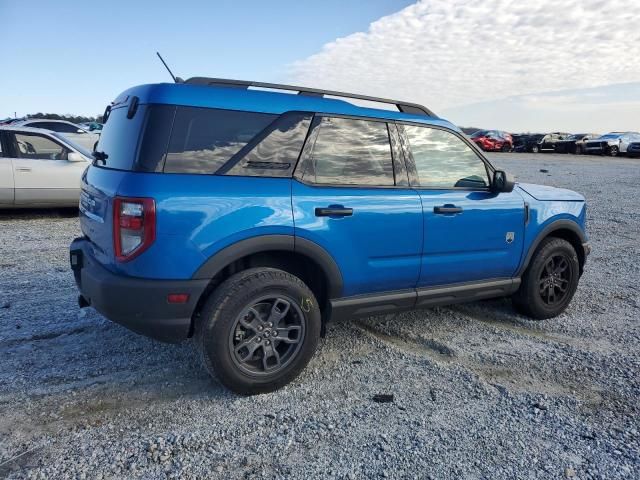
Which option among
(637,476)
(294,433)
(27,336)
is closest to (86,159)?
(27,336)

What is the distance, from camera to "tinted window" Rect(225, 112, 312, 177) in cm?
326

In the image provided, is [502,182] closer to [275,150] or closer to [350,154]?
[350,154]

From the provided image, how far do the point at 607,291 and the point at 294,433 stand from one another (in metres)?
4.44

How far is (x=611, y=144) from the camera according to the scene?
33.2 m

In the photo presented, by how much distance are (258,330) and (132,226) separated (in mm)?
1019

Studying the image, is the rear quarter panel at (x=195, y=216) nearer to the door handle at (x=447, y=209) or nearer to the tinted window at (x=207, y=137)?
the tinted window at (x=207, y=137)

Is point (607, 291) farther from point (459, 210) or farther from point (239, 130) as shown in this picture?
point (239, 130)

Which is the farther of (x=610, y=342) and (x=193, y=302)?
(x=610, y=342)

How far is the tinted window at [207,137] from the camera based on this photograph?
307cm

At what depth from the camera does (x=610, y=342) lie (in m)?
4.33

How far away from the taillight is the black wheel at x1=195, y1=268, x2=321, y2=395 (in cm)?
54

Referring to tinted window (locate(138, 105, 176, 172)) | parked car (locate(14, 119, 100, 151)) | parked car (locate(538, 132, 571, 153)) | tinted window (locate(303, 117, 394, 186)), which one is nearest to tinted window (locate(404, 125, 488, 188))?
tinted window (locate(303, 117, 394, 186))

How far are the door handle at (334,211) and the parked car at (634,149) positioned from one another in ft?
115

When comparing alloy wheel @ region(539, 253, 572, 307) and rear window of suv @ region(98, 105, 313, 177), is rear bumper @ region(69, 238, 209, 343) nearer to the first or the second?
rear window of suv @ region(98, 105, 313, 177)
